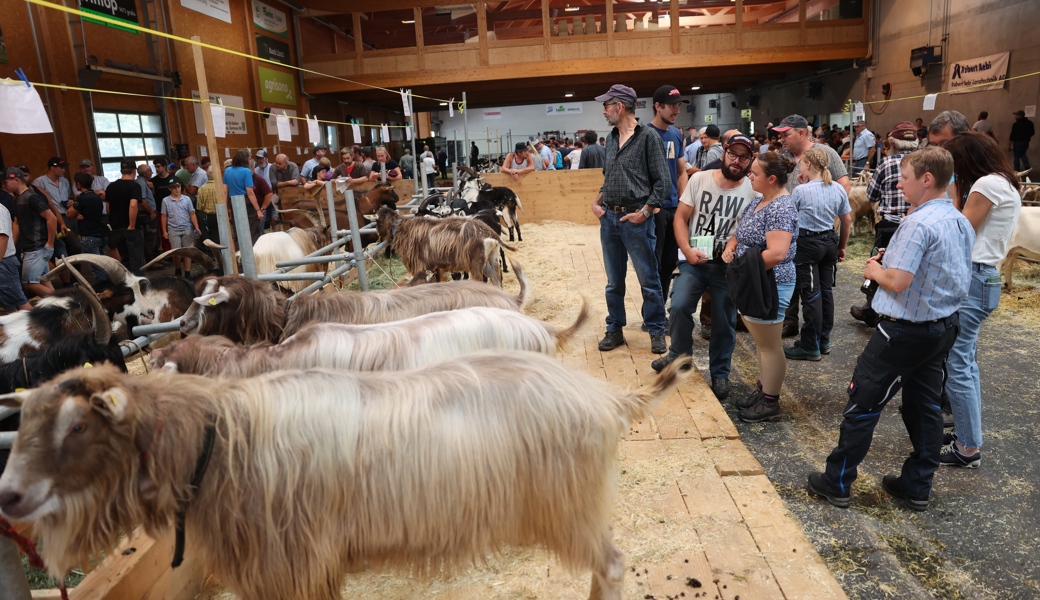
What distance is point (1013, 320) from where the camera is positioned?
19.8 feet

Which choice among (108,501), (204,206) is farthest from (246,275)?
(204,206)

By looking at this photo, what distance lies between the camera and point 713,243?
4219 mm

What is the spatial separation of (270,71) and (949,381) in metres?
17.9

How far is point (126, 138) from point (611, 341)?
36.4ft

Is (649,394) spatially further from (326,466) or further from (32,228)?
(32,228)

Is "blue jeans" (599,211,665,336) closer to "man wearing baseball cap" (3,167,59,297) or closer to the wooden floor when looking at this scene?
the wooden floor

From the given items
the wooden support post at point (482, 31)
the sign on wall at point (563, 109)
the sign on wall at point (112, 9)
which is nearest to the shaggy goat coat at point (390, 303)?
the sign on wall at point (112, 9)

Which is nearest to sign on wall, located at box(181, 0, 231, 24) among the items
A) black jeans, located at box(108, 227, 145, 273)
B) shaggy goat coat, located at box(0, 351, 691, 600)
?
black jeans, located at box(108, 227, 145, 273)

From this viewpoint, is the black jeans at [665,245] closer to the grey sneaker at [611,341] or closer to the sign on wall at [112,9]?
the grey sneaker at [611,341]

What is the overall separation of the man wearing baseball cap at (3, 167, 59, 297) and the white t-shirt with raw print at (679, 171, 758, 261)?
639 cm

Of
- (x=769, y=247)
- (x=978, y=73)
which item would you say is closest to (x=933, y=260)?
(x=769, y=247)

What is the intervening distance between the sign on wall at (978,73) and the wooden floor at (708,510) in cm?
1348

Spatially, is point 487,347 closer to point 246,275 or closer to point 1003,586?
point 246,275

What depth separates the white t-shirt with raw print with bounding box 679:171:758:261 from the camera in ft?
13.6
